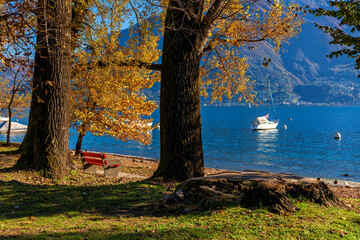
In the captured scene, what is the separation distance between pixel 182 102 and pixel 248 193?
360cm

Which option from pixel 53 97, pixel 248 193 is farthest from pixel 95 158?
pixel 248 193

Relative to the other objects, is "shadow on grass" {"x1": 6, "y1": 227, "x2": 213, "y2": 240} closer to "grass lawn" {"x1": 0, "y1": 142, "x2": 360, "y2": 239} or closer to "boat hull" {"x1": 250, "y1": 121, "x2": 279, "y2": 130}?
"grass lawn" {"x1": 0, "y1": 142, "x2": 360, "y2": 239}

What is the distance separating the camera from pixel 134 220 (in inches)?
232

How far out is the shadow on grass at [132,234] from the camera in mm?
4812

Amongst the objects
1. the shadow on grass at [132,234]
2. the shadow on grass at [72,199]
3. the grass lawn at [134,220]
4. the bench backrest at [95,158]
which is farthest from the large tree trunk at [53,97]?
the shadow on grass at [132,234]

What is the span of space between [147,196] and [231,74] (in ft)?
29.5

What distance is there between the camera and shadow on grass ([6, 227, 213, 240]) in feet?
15.8

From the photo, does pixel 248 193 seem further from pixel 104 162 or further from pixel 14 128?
pixel 14 128

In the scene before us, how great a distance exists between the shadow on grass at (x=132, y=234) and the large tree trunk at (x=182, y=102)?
156 inches

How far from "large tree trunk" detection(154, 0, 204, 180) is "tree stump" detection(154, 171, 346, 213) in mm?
2155

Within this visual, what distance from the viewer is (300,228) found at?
5.27 meters

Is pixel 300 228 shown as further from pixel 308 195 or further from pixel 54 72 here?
pixel 54 72

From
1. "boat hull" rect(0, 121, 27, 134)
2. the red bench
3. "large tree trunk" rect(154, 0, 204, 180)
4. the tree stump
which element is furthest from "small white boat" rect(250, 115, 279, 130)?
the tree stump

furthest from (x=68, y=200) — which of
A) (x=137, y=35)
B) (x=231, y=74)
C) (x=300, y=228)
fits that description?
(x=231, y=74)
